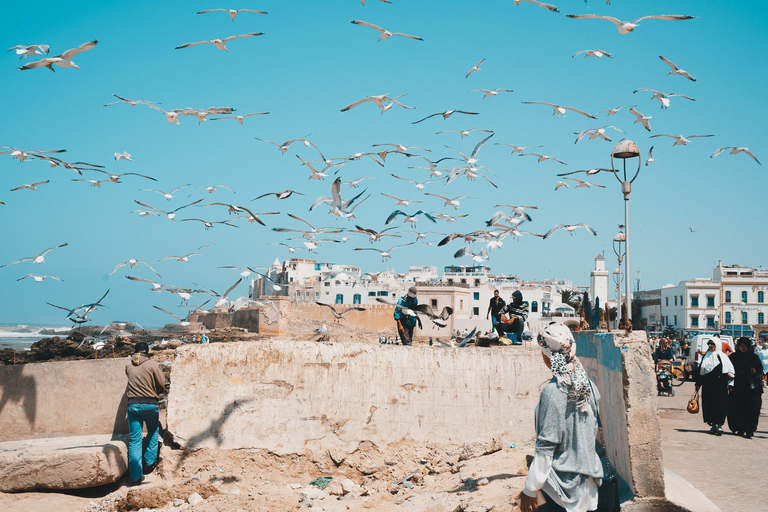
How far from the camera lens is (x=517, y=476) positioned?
6.00m

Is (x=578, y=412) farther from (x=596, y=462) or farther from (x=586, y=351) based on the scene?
(x=586, y=351)

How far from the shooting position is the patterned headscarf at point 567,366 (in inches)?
164

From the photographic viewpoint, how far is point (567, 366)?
4211 mm

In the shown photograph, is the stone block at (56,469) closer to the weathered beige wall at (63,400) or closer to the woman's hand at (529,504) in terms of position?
the weathered beige wall at (63,400)

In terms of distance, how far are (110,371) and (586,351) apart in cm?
547

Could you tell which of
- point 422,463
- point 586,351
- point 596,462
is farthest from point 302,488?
point 596,462

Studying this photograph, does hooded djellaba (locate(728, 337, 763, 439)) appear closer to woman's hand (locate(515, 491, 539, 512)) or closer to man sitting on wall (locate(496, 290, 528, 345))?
man sitting on wall (locate(496, 290, 528, 345))

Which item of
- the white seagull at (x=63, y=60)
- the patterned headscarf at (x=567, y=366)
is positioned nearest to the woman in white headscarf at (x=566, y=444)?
the patterned headscarf at (x=567, y=366)

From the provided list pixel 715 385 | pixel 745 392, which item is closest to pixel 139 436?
pixel 715 385

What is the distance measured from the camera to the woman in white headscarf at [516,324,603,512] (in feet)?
13.6

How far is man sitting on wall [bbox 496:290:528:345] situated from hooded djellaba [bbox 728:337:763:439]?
2.94 metres

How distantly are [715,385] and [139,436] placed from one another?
7.52 meters

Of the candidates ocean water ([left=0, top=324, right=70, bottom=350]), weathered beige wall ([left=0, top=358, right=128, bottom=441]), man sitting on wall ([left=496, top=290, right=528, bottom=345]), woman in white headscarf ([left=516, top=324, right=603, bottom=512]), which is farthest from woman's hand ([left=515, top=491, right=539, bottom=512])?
ocean water ([left=0, top=324, right=70, bottom=350])

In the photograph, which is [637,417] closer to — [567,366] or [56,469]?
[567,366]
